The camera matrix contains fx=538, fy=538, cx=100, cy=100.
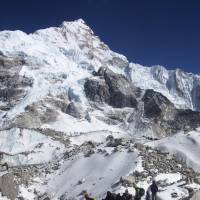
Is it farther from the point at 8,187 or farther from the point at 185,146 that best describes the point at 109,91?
the point at 8,187

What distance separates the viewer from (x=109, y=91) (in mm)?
187500

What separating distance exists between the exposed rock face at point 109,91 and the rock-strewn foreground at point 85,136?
1.13ft

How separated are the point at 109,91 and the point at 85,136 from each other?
66.7 meters

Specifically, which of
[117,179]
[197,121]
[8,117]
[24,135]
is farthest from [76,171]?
[197,121]

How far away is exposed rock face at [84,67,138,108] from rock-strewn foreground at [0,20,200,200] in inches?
13.6

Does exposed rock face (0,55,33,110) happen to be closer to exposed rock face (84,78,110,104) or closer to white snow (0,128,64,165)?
exposed rock face (84,78,110,104)

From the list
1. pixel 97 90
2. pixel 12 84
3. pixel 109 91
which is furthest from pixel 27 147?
pixel 109 91

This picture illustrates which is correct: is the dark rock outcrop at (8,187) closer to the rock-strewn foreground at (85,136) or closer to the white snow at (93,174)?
the rock-strewn foreground at (85,136)

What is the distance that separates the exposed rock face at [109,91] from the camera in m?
180

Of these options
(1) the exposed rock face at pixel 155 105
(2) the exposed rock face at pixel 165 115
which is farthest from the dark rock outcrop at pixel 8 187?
(1) the exposed rock face at pixel 155 105

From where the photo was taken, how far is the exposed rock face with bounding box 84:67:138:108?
18000cm

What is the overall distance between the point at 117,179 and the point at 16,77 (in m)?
143

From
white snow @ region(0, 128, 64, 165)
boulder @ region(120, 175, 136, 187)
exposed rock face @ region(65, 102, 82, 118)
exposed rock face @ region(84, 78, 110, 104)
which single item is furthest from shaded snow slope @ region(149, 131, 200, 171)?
exposed rock face @ region(84, 78, 110, 104)

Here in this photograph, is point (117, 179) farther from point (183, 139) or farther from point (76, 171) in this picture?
point (183, 139)
